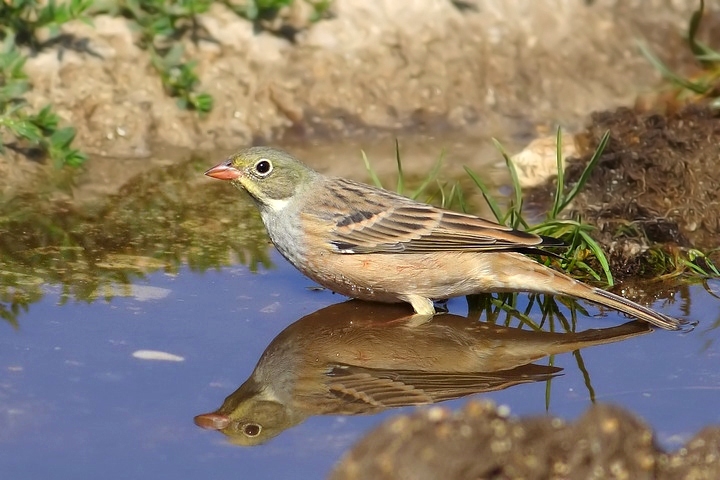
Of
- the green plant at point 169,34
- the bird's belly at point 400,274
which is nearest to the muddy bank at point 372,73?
the green plant at point 169,34

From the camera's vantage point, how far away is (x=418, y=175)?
951 centimetres

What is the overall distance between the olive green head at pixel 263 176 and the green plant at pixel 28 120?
5.69ft

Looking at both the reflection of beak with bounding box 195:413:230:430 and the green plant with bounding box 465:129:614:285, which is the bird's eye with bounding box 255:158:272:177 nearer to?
the green plant with bounding box 465:129:614:285

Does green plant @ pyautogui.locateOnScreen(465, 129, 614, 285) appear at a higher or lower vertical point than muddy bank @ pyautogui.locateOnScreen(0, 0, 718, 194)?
lower

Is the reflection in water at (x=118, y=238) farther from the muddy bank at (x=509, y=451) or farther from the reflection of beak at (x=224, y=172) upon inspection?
the muddy bank at (x=509, y=451)

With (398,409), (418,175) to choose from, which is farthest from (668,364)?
(418,175)

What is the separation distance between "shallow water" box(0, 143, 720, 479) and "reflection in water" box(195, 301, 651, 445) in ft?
0.27

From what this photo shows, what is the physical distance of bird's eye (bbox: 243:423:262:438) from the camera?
5.50 m

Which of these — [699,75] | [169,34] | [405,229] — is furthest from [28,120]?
[699,75]

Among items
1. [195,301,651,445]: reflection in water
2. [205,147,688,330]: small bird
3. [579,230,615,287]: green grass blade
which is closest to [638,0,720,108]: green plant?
[579,230,615,287]: green grass blade

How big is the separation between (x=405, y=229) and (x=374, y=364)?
1.18 m

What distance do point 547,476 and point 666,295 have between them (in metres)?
3.20

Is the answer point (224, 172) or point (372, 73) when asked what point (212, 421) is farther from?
point (372, 73)

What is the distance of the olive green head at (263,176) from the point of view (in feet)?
24.5
